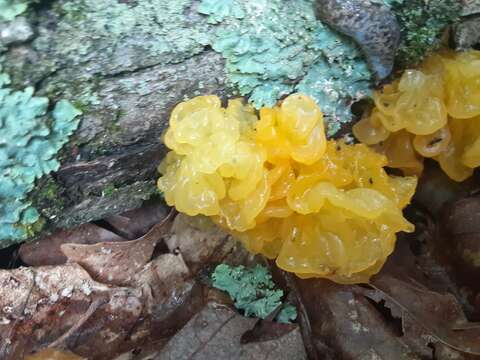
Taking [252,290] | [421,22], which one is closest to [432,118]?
[421,22]

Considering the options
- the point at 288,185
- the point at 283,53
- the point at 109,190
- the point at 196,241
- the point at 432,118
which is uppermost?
the point at 283,53

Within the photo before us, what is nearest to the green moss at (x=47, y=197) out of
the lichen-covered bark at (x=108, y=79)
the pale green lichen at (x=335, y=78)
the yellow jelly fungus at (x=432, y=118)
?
the lichen-covered bark at (x=108, y=79)

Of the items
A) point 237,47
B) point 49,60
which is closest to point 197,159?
point 237,47

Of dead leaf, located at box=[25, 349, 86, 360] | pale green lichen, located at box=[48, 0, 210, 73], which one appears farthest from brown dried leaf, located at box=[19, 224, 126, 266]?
pale green lichen, located at box=[48, 0, 210, 73]

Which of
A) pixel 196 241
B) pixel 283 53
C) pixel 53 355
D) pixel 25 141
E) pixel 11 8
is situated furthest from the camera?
pixel 196 241

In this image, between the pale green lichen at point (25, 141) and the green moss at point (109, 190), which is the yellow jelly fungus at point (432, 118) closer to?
the green moss at point (109, 190)

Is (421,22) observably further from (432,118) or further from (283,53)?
(283,53)
